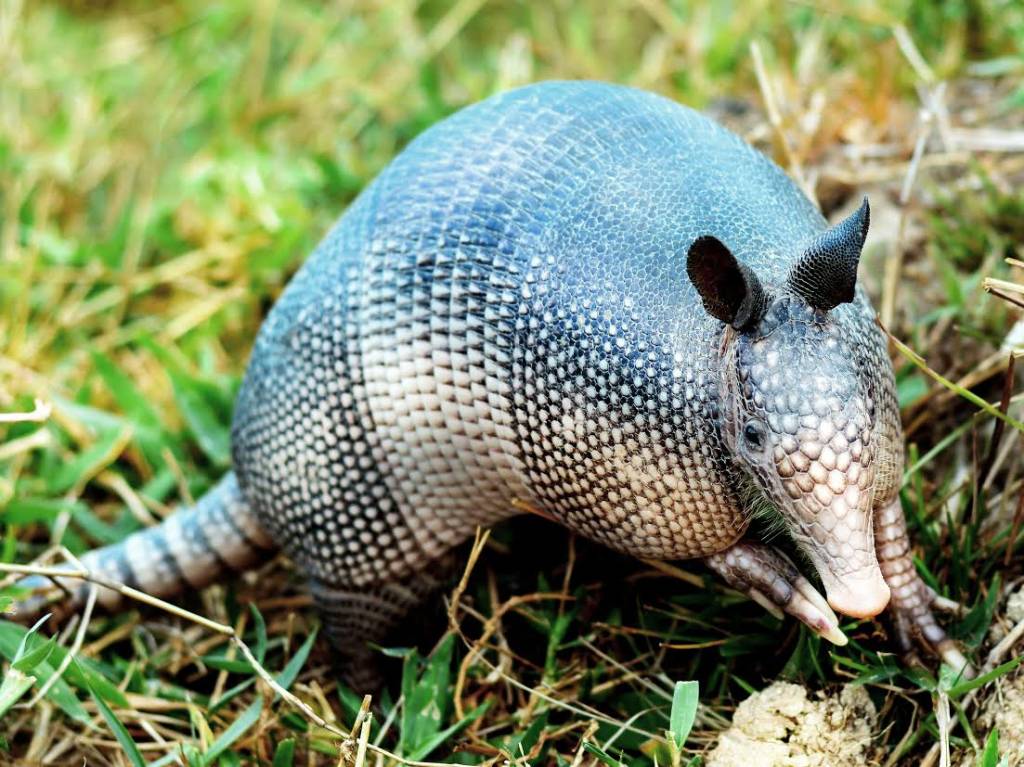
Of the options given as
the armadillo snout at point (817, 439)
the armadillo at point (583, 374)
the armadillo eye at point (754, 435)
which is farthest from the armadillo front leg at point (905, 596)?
the armadillo eye at point (754, 435)

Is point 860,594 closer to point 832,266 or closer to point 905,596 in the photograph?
point 905,596

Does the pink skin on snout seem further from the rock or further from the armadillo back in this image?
the rock

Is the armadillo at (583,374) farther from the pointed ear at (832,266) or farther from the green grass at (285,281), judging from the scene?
the green grass at (285,281)

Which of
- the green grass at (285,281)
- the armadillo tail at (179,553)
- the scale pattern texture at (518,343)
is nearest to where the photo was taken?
the scale pattern texture at (518,343)

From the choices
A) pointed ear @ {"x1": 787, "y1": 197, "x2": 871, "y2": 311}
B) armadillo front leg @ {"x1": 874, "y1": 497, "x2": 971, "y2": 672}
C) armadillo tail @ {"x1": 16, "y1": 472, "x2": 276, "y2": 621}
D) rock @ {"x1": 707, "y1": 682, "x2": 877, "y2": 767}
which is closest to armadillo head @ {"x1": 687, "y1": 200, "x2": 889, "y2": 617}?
pointed ear @ {"x1": 787, "y1": 197, "x2": 871, "y2": 311}

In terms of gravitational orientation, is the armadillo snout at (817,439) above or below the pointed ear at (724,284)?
below

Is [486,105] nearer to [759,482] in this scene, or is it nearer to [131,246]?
[759,482]

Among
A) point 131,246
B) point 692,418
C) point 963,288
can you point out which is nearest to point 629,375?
point 692,418

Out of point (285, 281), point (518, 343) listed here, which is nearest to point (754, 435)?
point (518, 343)
